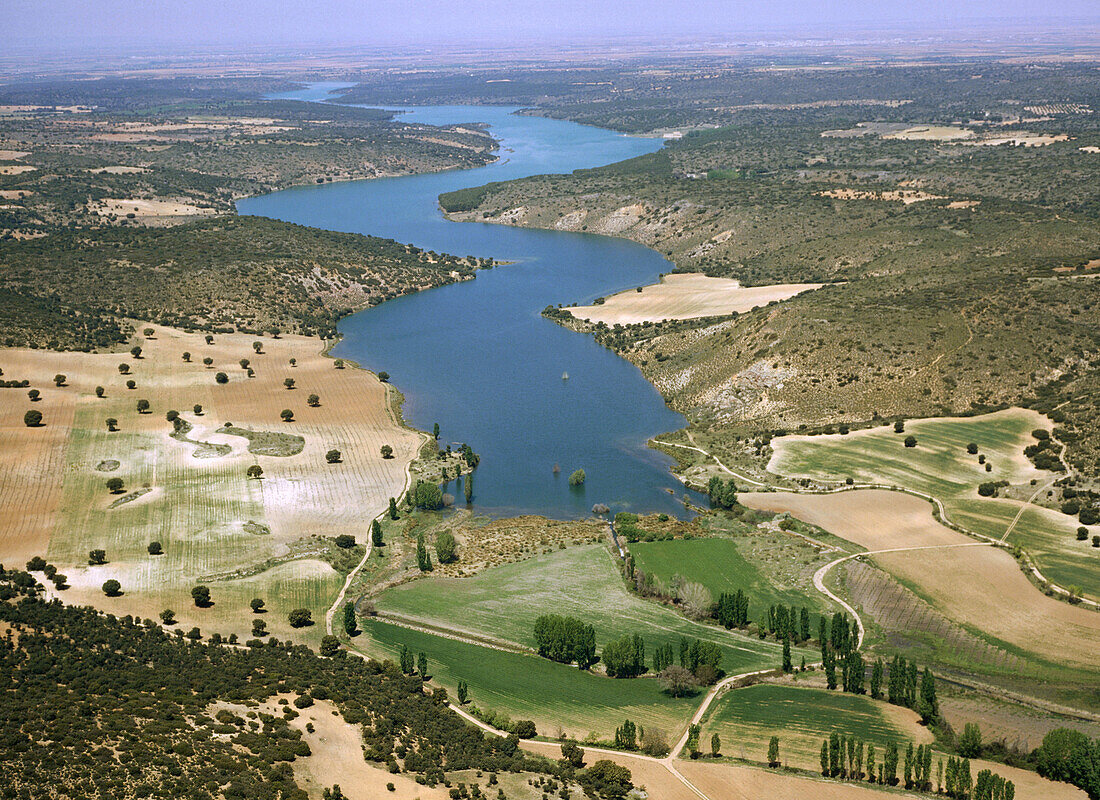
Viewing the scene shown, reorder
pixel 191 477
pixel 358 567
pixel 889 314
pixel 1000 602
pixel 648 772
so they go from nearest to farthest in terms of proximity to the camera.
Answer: pixel 648 772 → pixel 1000 602 → pixel 358 567 → pixel 191 477 → pixel 889 314

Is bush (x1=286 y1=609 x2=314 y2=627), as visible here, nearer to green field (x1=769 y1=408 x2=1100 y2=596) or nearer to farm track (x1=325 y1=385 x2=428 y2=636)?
farm track (x1=325 y1=385 x2=428 y2=636)

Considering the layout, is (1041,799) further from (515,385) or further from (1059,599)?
(515,385)

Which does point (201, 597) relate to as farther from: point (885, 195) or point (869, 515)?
point (885, 195)

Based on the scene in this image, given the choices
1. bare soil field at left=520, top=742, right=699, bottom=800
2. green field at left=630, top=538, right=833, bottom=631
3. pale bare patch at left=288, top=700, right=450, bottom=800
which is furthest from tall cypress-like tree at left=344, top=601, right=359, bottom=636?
green field at left=630, top=538, right=833, bottom=631

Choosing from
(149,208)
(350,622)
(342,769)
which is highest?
(149,208)

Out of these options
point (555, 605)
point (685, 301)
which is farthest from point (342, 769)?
point (685, 301)

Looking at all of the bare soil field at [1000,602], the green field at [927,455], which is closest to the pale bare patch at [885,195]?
the green field at [927,455]

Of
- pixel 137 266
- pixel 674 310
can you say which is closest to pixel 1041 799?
pixel 674 310
